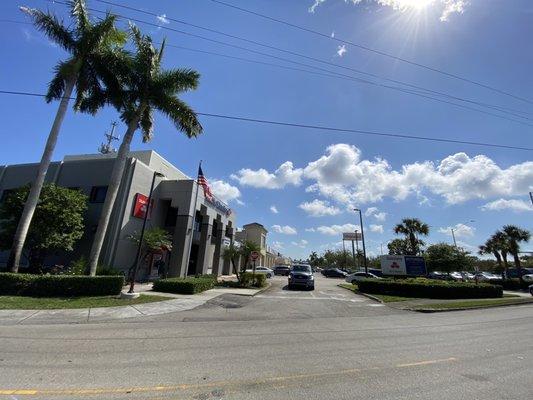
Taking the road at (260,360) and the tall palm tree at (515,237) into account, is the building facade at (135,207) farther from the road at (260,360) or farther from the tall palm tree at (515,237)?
the tall palm tree at (515,237)

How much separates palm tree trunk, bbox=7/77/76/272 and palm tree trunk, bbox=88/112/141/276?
3.05m

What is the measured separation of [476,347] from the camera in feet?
27.5

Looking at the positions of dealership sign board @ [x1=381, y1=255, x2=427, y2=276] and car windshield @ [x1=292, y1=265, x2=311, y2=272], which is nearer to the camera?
car windshield @ [x1=292, y1=265, x2=311, y2=272]

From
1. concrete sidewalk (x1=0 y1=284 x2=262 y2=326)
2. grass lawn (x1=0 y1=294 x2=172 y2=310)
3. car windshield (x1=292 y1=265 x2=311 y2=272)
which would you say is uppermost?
car windshield (x1=292 y1=265 x2=311 y2=272)

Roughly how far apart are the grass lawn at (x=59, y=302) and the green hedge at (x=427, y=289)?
15.9 m

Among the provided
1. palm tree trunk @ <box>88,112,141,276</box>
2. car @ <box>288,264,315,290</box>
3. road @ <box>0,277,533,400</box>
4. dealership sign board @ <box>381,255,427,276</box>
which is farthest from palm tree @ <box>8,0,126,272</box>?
dealership sign board @ <box>381,255,427,276</box>

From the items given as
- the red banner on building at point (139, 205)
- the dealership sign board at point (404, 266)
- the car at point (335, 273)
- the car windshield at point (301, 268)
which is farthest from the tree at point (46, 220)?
the car at point (335, 273)

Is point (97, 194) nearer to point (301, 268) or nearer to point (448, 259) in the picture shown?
point (301, 268)

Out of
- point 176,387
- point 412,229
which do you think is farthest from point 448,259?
point 176,387

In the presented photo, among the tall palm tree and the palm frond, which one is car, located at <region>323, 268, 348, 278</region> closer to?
the tall palm tree

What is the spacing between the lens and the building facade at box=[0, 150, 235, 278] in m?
23.4

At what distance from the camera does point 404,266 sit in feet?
119

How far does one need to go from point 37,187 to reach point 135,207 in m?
8.08

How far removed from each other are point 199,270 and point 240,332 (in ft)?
→ 71.4
